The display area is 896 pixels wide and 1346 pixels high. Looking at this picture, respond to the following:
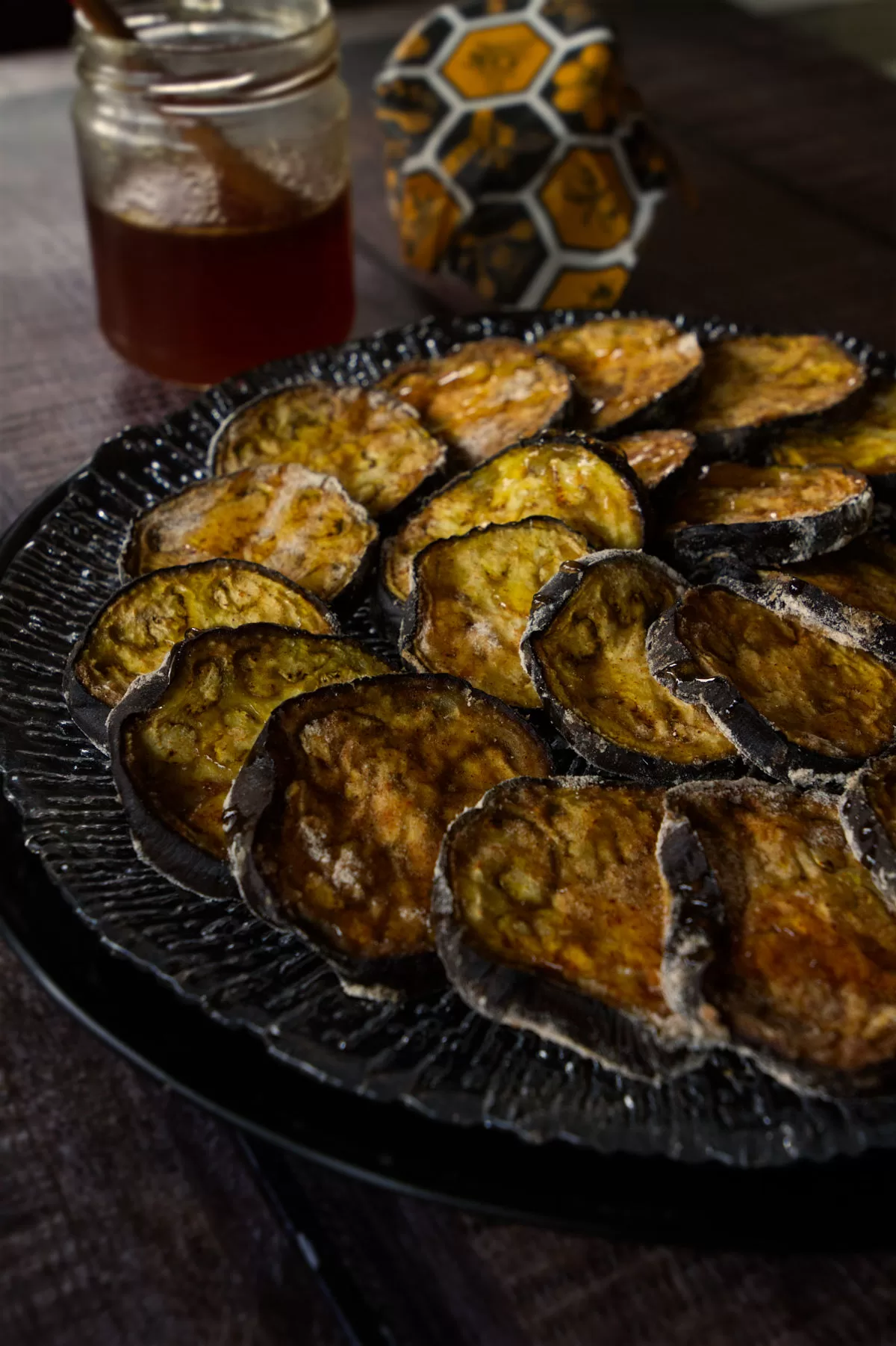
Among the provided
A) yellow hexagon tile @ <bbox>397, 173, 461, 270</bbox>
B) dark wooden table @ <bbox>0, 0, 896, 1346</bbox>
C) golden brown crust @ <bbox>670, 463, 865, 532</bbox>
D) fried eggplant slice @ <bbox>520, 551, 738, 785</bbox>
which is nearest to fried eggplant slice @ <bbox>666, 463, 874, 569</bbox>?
golden brown crust @ <bbox>670, 463, 865, 532</bbox>

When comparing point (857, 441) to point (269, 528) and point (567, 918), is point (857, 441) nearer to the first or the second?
point (269, 528)

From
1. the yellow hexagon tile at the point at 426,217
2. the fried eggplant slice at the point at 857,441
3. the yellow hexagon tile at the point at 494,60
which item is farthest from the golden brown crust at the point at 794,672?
the yellow hexagon tile at the point at 494,60

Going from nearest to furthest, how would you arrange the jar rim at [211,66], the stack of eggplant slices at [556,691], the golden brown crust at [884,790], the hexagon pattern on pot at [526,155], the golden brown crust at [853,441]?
the stack of eggplant slices at [556,691] → the golden brown crust at [884,790] → the golden brown crust at [853,441] → the jar rim at [211,66] → the hexagon pattern on pot at [526,155]

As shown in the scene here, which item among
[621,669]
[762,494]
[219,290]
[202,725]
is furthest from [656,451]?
[219,290]

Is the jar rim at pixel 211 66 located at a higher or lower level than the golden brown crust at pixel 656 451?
higher

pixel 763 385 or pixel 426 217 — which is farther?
pixel 426 217

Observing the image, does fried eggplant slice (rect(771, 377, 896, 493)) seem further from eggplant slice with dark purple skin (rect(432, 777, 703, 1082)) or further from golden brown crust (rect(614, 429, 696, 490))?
eggplant slice with dark purple skin (rect(432, 777, 703, 1082))

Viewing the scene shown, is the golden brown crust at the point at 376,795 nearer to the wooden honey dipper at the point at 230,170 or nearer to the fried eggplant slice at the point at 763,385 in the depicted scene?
the fried eggplant slice at the point at 763,385
